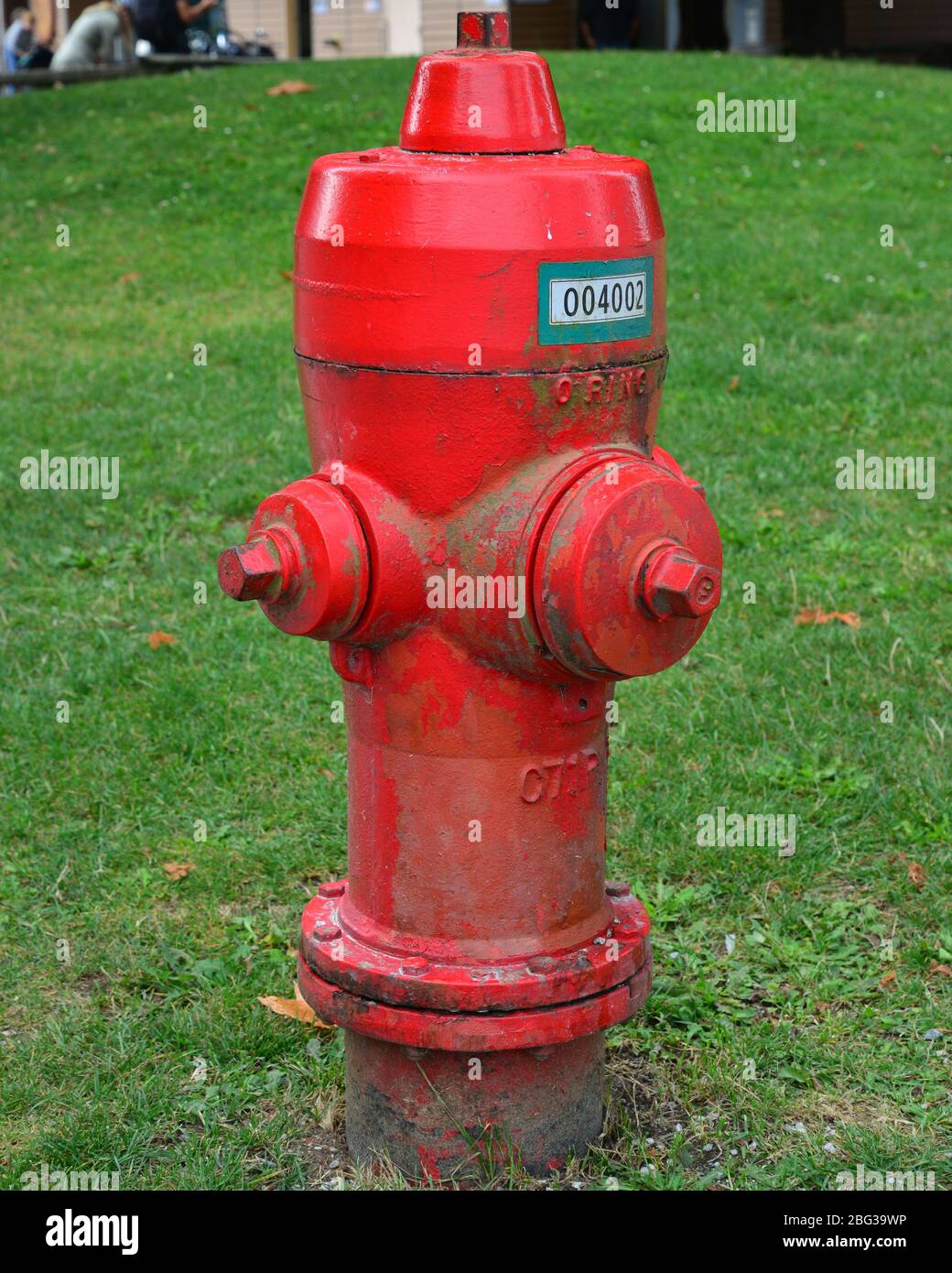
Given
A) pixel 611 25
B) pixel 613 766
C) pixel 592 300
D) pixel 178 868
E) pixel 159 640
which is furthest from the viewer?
pixel 611 25

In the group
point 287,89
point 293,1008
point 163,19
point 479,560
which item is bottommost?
point 293,1008

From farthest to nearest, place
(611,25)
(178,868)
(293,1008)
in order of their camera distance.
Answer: (611,25)
(178,868)
(293,1008)

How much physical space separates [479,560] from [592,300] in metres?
0.42

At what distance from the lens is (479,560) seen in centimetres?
242

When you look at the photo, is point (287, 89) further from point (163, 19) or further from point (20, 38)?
point (20, 38)

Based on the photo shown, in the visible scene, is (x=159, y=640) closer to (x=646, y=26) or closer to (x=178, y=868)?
(x=178, y=868)

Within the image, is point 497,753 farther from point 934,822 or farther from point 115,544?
point 115,544

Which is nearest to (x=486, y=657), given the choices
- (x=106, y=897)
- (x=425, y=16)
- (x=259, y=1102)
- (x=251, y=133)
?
(x=259, y=1102)

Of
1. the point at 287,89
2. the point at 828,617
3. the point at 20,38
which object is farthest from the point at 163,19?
the point at 828,617

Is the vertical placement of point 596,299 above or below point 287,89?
below

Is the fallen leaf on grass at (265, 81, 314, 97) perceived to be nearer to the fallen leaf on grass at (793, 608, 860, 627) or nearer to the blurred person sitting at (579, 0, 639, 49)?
the fallen leaf on grass at (793, 608, 860, 627)

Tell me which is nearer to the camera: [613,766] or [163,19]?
[613,766]

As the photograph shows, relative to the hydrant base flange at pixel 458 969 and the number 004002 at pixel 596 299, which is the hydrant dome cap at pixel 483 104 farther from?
the hydrant base flange at pixel 458 969

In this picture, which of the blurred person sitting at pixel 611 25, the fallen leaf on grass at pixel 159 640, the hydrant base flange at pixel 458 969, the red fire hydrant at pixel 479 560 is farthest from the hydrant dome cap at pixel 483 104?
the blurred person sitting at pixel 611 25
